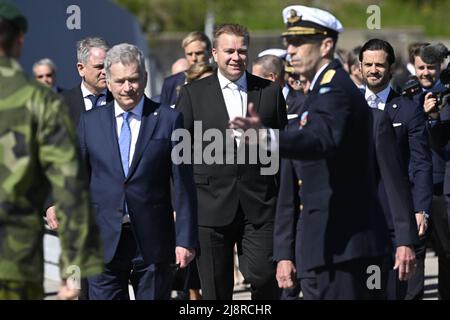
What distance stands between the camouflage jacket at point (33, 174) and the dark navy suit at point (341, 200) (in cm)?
124

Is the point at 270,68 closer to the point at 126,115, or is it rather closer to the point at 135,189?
the point at 126,115

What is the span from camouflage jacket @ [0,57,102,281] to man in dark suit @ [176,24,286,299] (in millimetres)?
3136

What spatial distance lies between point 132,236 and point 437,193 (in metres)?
3.56

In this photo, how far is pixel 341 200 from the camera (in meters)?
6.32

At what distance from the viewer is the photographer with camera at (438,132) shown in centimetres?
948

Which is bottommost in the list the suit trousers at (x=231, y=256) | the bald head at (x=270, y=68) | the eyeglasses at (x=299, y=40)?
the suit trousers at (x=231, y=256)

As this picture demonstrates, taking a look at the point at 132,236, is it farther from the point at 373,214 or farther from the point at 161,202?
the point at 373,214

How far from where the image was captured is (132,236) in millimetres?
7449

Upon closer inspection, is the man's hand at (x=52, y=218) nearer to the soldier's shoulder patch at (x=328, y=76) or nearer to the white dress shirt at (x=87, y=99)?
the white dress shirt at (x=87, y=99)

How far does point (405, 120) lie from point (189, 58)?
332 cm

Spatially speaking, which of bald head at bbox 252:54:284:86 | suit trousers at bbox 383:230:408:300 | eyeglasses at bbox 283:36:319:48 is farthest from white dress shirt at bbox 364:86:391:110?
eyeglasses at bbox 283:36:319:48

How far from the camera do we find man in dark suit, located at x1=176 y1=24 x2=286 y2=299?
28.5 feet

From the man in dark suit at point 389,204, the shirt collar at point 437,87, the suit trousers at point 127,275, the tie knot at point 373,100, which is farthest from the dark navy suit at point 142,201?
the shirt collar at point 437,87

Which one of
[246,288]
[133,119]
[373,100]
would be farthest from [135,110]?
[246,288]
